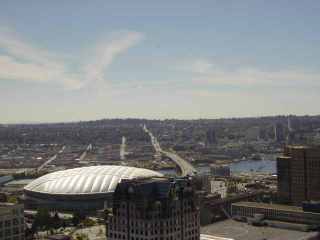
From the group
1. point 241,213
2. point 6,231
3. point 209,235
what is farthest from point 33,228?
point 241,213

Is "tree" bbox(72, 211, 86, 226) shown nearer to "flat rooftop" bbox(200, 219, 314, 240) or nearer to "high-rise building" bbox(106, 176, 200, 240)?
"flat rooftop" bbox(200, 219, 314, 240)

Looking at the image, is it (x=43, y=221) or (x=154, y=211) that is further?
(x=43, y=221)

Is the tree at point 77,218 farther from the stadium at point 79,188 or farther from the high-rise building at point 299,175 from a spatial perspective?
the high-rise building at point 299,175

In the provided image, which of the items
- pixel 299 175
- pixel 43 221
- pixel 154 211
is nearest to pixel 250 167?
pixel 299 175

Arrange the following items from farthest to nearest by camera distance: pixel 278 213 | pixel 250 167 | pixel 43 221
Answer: pixel 250 167
pixel 43 221
pixel 278 213

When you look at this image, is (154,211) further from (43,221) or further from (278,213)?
(43,221)

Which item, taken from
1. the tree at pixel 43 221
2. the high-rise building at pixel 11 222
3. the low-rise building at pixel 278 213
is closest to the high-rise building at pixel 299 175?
the low-rise building at pixel 278 213
